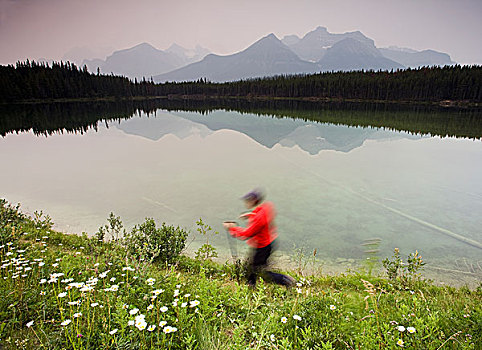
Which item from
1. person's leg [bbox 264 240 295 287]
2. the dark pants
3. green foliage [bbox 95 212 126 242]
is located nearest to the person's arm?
the dark pants

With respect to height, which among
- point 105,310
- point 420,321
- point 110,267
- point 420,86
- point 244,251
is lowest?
point 244,251

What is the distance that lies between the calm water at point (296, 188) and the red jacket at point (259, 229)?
11.5ft

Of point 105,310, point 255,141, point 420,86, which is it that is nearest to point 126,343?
point 105,310

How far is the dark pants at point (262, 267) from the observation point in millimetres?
6578

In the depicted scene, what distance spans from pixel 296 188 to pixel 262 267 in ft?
33.1

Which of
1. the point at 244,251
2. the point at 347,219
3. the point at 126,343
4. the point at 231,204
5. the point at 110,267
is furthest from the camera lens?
the point at 231,204

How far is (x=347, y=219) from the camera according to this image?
12.1m

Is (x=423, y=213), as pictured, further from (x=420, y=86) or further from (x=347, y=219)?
(x=420, y=86)

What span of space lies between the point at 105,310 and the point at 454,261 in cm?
1010

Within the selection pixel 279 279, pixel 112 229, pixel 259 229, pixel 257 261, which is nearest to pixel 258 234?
pixel 259 229

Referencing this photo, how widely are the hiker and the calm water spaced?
9.36 ft

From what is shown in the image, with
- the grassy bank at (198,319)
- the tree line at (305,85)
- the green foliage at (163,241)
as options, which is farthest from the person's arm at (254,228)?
the tree line at (305,85)

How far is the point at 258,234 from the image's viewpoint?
627cm

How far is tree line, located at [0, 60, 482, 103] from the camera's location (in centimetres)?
9750
